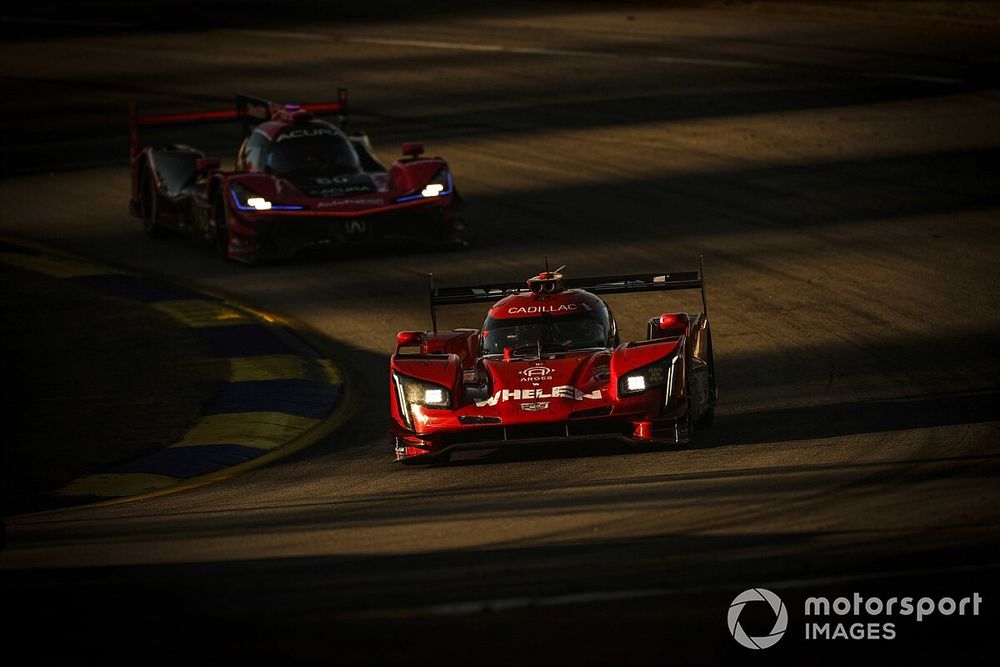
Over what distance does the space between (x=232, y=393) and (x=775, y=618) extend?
8.18m

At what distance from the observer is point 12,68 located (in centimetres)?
3972

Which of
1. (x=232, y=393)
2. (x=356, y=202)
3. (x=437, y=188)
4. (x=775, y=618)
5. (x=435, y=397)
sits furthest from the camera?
(x=437, y=188)

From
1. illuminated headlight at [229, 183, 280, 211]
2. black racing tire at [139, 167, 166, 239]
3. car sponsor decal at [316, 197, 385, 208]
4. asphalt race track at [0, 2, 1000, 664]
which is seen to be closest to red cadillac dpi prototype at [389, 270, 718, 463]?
asphalt race track at [0, 2, 1000, 664]

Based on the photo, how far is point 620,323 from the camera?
1770 cm

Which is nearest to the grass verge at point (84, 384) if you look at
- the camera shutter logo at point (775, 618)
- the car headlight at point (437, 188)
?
the car headlight at point (437, 188)

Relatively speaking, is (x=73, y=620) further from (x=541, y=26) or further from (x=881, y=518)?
(x=541, y=26)

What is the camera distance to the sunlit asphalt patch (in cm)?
1309

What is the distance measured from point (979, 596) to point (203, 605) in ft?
12.7

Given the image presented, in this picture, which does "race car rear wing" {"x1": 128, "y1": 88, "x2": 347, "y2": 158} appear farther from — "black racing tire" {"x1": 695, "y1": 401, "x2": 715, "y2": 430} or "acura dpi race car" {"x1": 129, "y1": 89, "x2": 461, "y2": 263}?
"black racing tire" {"x1": 695, "y1": 401, "x2": 715, "y2": 430}

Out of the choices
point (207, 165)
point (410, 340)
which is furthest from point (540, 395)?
point (207, 165)

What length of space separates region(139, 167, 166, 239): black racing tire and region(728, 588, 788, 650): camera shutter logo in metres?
16.5

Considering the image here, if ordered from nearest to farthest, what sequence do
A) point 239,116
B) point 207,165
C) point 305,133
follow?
point 305,133 < point 207,165 < point 239,116

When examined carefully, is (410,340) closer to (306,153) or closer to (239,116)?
(306,153)

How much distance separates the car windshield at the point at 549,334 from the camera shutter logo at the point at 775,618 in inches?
206
